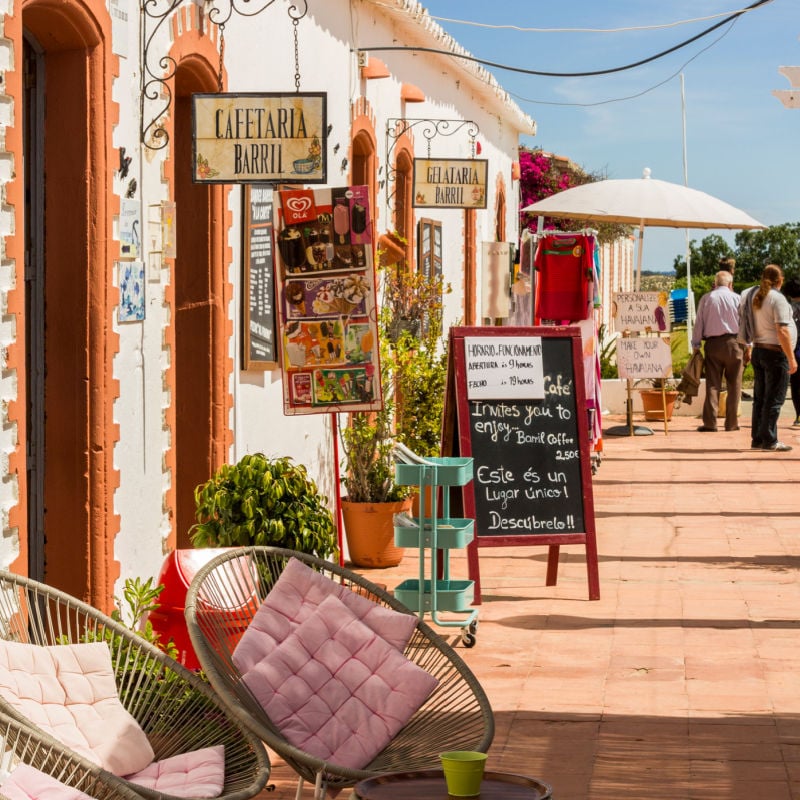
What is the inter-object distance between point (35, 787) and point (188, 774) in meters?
0.43

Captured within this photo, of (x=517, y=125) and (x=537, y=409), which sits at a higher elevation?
(x=517, y=125)

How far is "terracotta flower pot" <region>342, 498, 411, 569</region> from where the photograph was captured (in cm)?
855

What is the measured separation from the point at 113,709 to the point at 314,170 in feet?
10.1

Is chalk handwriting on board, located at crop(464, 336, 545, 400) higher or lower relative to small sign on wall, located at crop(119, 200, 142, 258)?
lower

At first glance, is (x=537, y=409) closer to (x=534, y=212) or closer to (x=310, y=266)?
(x=310, y=266)

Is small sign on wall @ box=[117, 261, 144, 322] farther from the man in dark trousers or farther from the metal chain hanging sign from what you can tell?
the man in dark trousers

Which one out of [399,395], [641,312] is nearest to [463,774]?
[399,395]

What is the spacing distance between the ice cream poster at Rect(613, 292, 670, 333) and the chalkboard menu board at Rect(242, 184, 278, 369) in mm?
8415

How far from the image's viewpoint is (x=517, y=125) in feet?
68.3

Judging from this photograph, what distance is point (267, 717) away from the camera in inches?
151

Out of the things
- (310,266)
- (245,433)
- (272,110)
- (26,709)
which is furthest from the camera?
(245,433)

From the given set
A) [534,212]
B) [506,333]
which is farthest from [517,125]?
[506,333]

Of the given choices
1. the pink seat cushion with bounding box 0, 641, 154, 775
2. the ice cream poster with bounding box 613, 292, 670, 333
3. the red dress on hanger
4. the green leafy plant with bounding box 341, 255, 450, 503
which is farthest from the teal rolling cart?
the ice cream poster with bounding box 613, 292, 670, 333

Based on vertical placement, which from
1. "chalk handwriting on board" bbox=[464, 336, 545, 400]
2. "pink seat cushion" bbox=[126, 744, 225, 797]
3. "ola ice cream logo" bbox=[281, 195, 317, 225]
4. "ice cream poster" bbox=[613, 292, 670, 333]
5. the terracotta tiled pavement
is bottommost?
the terracotta tiled pavement
